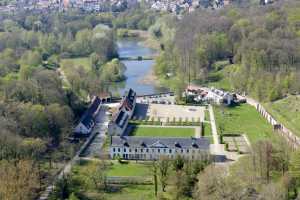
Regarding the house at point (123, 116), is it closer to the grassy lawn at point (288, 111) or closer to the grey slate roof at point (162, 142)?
the grey slate roof at point (162, 142)

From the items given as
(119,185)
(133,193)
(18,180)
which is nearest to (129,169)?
(119,185)

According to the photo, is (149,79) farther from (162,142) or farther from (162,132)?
(162,142)

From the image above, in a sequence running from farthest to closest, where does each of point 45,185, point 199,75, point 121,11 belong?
point 121,11 < point 199,75 < point 45,185

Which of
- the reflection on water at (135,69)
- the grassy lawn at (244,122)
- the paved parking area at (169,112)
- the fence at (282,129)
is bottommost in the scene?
the reflection on water at (135,69)

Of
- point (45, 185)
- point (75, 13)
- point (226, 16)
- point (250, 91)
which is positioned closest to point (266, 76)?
point (250, 91)

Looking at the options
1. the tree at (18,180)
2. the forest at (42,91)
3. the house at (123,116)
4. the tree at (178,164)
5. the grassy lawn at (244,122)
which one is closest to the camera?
the tree at (18,180)

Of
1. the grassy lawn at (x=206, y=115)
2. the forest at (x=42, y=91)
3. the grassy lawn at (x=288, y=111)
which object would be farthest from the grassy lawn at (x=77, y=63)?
the grassy lawn at (x=288, y=111)

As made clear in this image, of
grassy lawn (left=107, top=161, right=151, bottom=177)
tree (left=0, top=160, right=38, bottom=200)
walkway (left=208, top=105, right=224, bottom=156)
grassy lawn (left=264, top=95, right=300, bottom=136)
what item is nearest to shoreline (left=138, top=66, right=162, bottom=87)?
walkway (left=208, top=105, right=224, bottom=156)

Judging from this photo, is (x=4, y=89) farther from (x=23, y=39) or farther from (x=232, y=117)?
(x=23, y=39)
